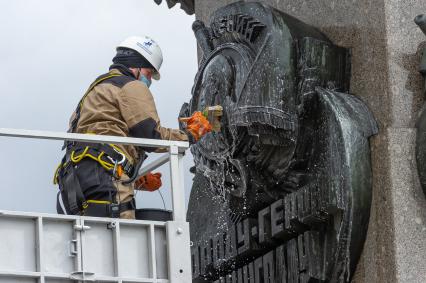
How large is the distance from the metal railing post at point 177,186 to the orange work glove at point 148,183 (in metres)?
1.42

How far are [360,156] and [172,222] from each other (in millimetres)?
1873

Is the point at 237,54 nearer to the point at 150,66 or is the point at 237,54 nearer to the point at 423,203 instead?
the point at 150,66

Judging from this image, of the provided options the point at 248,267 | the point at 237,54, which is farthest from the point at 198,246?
the point at 237,54

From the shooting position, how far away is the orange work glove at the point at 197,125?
51.5 feet

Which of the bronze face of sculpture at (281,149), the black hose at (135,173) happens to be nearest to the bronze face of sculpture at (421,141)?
the bronze face of sculpture at (281,149)

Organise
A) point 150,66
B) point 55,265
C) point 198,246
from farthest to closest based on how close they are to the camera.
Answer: point 198,246, point 150,66, point 55,265

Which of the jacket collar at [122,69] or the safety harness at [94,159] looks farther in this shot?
the jacket collar at [122,69]

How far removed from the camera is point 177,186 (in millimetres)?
14523

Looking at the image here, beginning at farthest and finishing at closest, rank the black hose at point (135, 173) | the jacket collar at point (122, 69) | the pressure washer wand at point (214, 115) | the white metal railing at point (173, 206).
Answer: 1. the pressure washer wand at point (214, 115)
2. the jacket collar at point (122, 69)
3. the black hose at point (135, 173)
4. the white metal railing at point (173, 206)

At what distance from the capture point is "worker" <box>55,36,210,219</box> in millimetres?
15219

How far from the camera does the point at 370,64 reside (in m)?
15.7

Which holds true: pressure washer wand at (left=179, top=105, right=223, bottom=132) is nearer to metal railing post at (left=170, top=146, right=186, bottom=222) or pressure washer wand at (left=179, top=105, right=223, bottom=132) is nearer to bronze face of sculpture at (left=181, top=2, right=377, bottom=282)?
bronze face of sculpture at (left=181, top=2, right=377, bottom=282)

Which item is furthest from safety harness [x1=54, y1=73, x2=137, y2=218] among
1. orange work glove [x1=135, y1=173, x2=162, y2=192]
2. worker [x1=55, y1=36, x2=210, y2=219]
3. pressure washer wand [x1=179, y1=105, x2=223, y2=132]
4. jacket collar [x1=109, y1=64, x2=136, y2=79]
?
pressure washer wand [x1=179, y1=105, x2=223, y2=132]

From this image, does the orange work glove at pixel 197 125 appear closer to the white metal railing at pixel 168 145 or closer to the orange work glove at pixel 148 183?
the orange work glove at pixel 148 183
